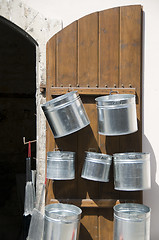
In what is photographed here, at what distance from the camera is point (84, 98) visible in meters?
2.24

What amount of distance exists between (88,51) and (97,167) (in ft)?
2.62

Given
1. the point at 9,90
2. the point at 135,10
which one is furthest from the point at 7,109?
the point at 135,10

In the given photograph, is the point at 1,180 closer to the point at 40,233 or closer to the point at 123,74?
the point at 40,233

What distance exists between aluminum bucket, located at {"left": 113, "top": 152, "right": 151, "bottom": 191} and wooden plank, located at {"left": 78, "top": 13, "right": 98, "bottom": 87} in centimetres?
58

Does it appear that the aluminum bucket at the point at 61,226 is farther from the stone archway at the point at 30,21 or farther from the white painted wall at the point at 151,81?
the stone archway at the point at 30,21

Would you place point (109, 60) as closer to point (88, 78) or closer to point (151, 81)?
point (88, 78)

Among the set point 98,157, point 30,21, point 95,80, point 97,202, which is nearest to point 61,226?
point 97,202

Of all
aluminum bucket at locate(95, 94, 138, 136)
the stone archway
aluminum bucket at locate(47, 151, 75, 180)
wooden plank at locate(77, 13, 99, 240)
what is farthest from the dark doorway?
aluminum bucket at locate(95, 94, 138, 136)

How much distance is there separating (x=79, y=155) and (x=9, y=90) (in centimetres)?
355

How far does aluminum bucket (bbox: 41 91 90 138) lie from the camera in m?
1.99

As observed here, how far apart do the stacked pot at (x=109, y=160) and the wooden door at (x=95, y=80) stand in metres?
0.17

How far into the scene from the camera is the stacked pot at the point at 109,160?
6.40 feet

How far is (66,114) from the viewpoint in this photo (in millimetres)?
1994

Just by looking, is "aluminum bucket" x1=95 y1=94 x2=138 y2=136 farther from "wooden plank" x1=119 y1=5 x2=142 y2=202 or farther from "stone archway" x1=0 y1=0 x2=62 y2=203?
"stone archway" x1=0 y1=0 x2=62 y2=203
